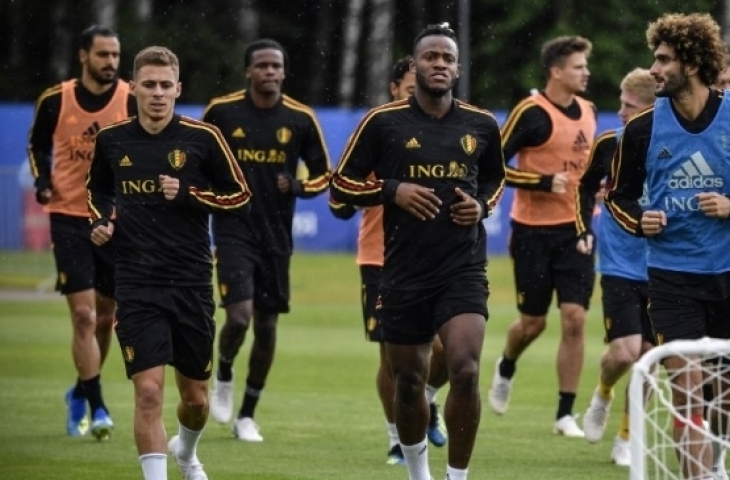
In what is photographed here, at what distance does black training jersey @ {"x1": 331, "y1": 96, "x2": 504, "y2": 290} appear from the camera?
33.0ft

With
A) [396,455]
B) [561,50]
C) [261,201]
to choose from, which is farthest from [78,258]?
[561,50]

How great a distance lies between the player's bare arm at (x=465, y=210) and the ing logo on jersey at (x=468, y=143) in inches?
9.8

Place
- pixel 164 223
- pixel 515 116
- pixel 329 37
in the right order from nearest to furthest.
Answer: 1. pixel 164 223
2. pixel 515 116
3. pixel 329 37

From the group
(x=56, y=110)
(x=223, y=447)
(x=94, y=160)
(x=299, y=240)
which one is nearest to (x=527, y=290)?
(x=223, y=447)

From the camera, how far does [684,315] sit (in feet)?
31.1

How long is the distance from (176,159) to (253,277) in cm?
337

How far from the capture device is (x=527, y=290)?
1441 cm

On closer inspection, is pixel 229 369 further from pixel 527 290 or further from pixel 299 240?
pixel 299 240

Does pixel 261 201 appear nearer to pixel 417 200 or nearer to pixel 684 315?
pixel 417 200

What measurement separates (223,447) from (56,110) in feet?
9.39

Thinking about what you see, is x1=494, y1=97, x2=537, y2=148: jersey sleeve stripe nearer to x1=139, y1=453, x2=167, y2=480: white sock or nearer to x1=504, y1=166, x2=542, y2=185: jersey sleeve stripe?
x1=504, y1=166, x2=542, y2=185: jersey sleeve stripe

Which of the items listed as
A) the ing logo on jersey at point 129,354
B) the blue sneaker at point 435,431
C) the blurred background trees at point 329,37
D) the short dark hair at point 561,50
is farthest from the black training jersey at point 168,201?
the blurred background trees at point 329,37

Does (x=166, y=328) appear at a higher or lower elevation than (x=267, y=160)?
lower

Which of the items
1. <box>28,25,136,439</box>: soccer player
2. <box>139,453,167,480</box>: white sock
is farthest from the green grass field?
<box>139,453,167,480</box>: white sock
